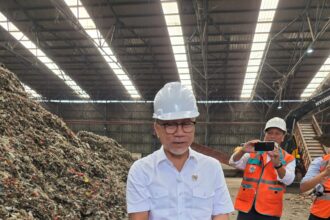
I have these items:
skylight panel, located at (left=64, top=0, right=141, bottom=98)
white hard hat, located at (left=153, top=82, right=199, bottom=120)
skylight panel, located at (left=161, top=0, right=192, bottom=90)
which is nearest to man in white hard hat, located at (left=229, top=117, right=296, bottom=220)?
white hard hat, located at (left=153, top=82, right=199, bottom=120)

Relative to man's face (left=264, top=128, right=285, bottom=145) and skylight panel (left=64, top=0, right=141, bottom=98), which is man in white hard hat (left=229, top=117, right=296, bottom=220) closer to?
man's face (left=264, top=128, right=285, bottom=145)

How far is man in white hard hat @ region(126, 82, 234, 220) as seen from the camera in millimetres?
1923

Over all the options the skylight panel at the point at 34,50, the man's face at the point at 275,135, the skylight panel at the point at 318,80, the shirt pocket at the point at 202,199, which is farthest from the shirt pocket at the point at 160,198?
the skylight panel at the point at 318,80

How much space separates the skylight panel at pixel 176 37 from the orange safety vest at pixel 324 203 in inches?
433

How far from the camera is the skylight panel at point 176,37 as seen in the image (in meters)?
13.9

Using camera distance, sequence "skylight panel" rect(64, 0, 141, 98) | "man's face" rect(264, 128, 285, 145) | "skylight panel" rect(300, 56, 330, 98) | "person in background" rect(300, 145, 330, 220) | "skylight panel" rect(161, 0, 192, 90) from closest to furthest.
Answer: "person in background" rect(300, 145, 330, 220) < "man's face" rect(264, 128, 285, 145) < "skylight panel" rect(161, 0, 192, 90) < "skylight panel" rect(64, 0, 141, 98) < "skylight panel" rect(300, 56, 330, 98)

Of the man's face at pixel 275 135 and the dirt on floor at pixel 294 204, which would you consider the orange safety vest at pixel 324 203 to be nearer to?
the man's face at pixel 275 135

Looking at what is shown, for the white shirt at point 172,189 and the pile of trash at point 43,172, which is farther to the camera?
the pile of trash at point 43,172

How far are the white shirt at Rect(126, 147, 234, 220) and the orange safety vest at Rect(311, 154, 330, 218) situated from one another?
1912mm

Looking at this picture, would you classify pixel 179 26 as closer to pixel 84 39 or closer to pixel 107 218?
pixel 84 39

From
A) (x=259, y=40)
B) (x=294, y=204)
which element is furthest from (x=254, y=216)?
(x=259, y=40)

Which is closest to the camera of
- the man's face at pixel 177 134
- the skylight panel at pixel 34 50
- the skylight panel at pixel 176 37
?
the man's face at pixel 177 134

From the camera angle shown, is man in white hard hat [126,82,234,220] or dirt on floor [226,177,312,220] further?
dirt on floor [226,177,312,220]

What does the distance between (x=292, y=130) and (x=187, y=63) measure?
8.27 meters
